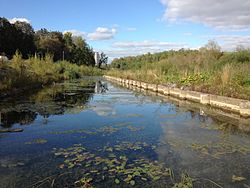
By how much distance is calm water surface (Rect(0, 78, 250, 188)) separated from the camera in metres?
4.00

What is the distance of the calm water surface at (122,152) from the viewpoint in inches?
158

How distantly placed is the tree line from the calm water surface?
19.5 m

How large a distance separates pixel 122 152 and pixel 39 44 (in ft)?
178

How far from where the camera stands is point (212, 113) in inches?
388

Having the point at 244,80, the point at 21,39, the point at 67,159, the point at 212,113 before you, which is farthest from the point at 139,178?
the point at 21,39

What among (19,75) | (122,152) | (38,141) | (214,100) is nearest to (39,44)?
(19,75)

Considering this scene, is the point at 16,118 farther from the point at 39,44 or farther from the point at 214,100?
the point at 39,44

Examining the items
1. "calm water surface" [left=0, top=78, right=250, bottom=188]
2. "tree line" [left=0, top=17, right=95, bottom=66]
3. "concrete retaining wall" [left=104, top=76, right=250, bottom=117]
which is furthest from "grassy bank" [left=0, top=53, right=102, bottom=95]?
"concrete retaining wall" [left=104, top=76, right=250, bottom=117]

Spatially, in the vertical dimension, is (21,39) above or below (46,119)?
above

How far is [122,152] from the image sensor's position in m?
5.23

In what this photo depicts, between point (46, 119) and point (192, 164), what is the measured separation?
17.3ft

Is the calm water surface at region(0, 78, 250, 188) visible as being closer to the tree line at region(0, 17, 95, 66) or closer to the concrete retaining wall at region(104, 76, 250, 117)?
the concrete retaining wall at region(104, 76, 250, 117)

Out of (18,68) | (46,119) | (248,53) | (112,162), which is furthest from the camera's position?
(248,53)

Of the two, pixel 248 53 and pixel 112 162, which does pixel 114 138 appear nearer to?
pixel 112 162
